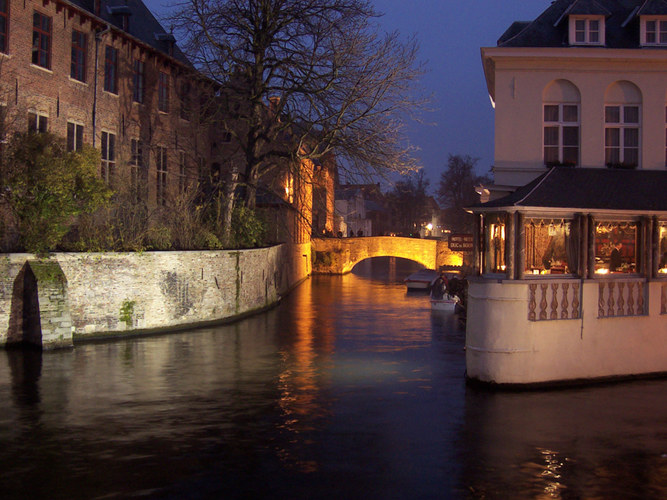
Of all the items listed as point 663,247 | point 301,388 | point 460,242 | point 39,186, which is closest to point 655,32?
point 663,247

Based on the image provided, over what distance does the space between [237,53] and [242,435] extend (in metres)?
20.1

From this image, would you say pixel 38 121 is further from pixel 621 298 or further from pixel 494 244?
pixel 621 298

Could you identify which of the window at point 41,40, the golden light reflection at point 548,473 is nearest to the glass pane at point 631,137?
the golden light reflection at point 548,473

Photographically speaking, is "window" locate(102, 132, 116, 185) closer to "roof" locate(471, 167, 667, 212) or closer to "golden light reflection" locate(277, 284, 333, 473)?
"golden light reflection" locate(277, 284, 333, 473)

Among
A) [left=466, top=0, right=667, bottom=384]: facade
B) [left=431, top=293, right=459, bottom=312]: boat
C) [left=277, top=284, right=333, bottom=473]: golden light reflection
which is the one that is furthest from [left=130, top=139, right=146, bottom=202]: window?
[left=466, top=0, right=667, bottom=384]: facade

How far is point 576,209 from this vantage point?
43.3ft

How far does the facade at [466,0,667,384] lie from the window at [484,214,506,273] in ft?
0.10

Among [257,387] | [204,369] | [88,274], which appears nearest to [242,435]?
[257,387]

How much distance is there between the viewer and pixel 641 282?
13.8 m

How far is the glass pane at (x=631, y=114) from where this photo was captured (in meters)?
16.9

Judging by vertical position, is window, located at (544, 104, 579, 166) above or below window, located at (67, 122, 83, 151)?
below

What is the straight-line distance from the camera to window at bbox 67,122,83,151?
2461 cm

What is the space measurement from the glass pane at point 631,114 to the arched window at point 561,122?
108 centimetres

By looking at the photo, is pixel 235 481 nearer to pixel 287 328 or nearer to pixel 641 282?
pixel 641 282
